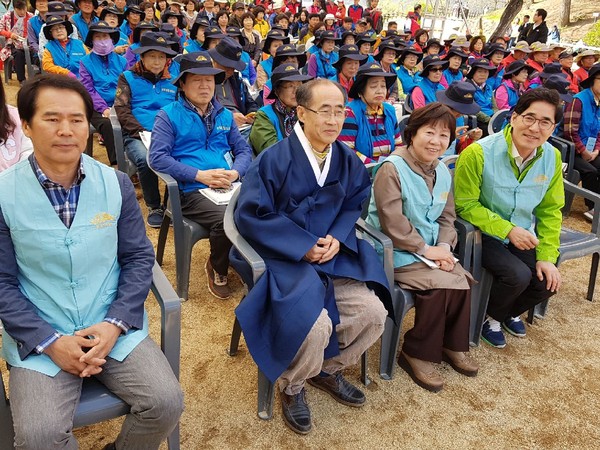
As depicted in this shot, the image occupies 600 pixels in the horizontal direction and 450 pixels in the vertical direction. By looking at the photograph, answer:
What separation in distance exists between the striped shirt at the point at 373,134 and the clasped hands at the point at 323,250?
1.68m

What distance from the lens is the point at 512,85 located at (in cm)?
658

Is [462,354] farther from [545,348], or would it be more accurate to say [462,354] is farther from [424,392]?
[545,348]

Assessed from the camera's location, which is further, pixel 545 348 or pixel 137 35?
pixel 137 35

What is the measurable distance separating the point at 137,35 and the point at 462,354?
18.9 ft

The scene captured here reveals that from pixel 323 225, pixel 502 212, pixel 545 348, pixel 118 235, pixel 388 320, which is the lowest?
pixel 545 348

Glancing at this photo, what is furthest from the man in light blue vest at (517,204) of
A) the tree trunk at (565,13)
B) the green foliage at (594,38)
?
the tree trunk at (565,13)

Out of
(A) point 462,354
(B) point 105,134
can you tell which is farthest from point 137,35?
(A) point 462,354

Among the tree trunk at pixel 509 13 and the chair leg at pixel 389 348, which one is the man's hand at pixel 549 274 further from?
the tree trunk at pixel 509 13

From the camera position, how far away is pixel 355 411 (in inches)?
96.3

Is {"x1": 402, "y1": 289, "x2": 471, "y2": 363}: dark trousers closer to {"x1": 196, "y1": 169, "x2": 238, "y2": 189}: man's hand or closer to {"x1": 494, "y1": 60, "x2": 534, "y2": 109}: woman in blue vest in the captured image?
{"x1": 196, "y1": 169, "x2": 238, "y2": 189}: man's hand

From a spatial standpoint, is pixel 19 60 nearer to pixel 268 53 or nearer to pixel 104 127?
pixel 268 53

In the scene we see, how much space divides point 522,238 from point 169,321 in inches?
83.9

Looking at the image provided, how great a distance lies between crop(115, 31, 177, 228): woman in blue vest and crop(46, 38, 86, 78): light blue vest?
169cm

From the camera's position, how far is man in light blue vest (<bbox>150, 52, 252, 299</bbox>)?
124 inches
